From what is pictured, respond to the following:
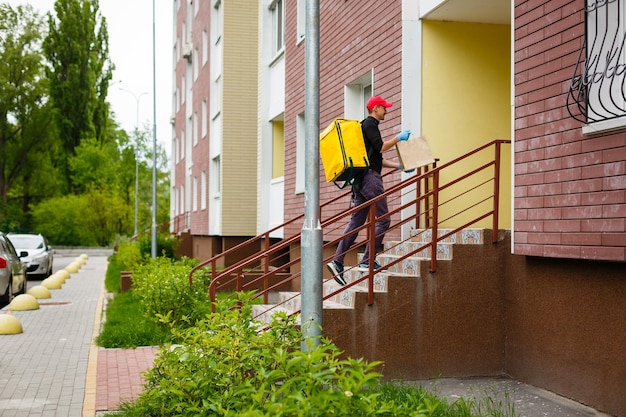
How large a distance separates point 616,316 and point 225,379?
325 cm

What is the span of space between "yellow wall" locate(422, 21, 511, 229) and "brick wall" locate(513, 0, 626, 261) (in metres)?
2.26

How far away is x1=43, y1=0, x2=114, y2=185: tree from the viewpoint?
56750 mm

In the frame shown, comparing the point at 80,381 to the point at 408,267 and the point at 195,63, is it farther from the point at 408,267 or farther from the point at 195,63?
the point at 195,63

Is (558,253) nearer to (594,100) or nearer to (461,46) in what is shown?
(594,100)

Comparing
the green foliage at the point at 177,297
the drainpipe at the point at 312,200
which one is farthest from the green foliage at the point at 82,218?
the drainpipe at the point at 312,200

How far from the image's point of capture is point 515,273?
7.72 metres

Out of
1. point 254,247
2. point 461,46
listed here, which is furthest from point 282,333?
point 254,247

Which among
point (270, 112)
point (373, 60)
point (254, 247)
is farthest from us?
point (254, 247)

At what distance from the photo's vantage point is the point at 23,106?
57906 millimetres

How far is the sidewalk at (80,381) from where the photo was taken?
6.71m

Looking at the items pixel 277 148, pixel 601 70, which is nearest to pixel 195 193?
pixel 277 148

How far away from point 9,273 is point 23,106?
45489 mm

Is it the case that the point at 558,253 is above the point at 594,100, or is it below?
below

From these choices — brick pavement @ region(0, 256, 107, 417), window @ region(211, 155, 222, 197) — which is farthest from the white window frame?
window @ region(211, 155, 222, 197)
